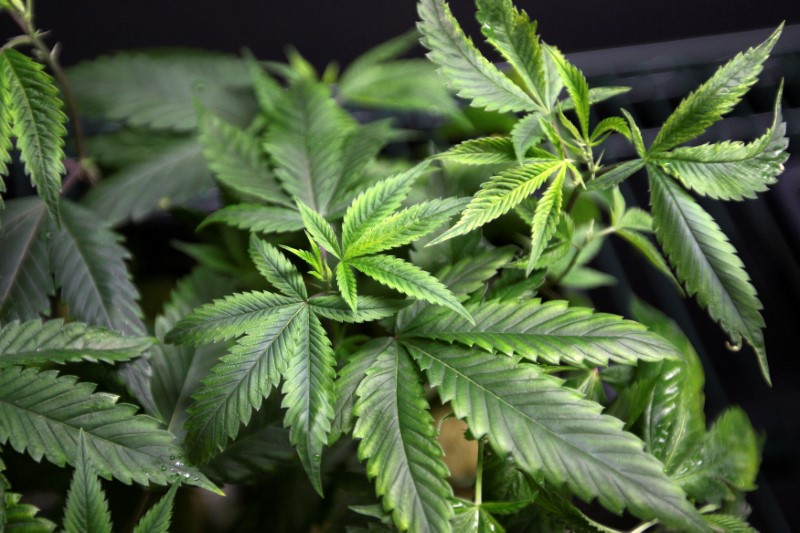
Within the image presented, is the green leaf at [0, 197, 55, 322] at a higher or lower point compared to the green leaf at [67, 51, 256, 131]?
lower

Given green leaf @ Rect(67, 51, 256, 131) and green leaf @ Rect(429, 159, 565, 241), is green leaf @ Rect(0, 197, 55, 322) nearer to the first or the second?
green leaf @ Rect(67, 51, 256, 131)

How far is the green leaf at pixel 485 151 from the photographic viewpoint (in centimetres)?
52

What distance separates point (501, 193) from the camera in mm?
488

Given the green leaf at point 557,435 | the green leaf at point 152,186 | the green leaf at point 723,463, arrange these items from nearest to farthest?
the green leaf at point 557,435 → the green leaf at point 723,463 → the green leaf at point 152,186

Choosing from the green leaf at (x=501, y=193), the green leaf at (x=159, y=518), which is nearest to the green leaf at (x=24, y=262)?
the green leaf at (x=159, y=518)

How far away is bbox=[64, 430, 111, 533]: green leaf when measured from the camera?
0.45 meters

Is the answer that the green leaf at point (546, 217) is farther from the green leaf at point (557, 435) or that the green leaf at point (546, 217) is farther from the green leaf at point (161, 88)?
the green leaf at point (161, 88)

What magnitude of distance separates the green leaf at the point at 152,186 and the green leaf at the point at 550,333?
1.08 feet

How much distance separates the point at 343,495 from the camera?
0.58 meters

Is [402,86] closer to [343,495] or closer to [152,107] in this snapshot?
[152,107]

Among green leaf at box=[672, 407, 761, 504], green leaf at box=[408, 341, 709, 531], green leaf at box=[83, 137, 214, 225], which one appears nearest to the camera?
green leaf at box=[408, 341, 709, 531]

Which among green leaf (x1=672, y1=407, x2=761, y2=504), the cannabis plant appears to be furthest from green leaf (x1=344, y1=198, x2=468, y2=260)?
green leaf (x1=672, y1=407, x2=761, y2=504)

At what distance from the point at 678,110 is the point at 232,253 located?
0.38m

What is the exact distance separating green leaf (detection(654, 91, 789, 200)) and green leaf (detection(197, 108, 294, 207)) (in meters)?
0.29
